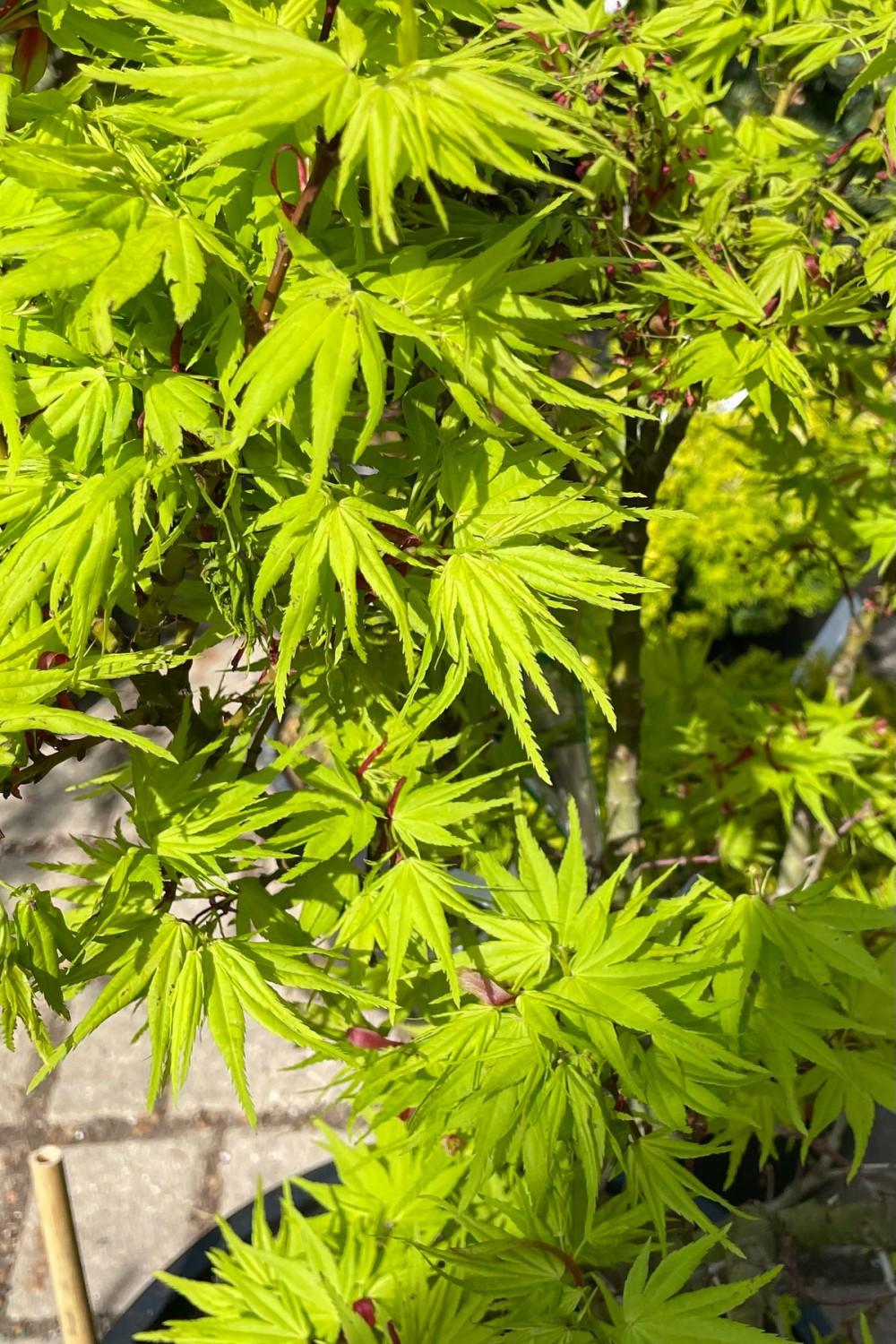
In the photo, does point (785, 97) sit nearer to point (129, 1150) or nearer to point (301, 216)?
point (301, 216)

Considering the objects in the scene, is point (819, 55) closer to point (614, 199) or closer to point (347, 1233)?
point (614, 199)

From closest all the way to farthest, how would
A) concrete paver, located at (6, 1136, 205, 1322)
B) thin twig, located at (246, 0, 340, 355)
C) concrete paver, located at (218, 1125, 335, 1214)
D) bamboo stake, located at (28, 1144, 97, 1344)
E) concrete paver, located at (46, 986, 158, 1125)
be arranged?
thin twig, located at (246, 0, 340, 355) < bamboo stake, located at (28, 1144, 97, 1344) < concrete paver, located at (6, 1136, 205, 1322) < concrete paver, located at (218, 1125, 335, 1214) < concrete paver, located at (46, 986, 158, 1125)

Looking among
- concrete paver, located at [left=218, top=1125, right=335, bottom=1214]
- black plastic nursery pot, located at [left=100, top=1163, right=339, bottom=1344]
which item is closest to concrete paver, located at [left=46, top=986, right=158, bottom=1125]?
concrete paver, located at [left=218, top=1125, right=335, bottom=1214]

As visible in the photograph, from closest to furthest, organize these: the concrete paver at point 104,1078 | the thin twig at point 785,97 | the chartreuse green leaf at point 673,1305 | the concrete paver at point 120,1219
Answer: the chartreuse green leaf at point 673,1305 < the thin twig at point 785,97 < the concrete paver at point 120,1219 < the concrete paver at point 104,1078

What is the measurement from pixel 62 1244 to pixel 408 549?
26.9 inches

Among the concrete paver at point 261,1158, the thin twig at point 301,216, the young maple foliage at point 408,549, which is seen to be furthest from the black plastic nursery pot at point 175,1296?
the thin twig at point 301,216

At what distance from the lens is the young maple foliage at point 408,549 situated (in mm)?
454

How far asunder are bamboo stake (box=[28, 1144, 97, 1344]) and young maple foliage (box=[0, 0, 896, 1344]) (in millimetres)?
122

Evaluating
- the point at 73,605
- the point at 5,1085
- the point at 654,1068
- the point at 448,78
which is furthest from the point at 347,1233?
the point at 5,1085

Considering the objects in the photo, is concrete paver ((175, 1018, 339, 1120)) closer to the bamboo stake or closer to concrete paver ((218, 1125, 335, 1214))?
concrete paver ((218, 1125, 335, 1214))

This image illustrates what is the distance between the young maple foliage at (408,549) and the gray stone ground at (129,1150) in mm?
702

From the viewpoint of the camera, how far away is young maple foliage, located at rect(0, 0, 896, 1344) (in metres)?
0.45

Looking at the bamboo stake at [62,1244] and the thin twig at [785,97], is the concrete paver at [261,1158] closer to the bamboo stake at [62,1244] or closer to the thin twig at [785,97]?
the bamboo stake at [62,1244]

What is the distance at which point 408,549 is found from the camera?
0.58m
